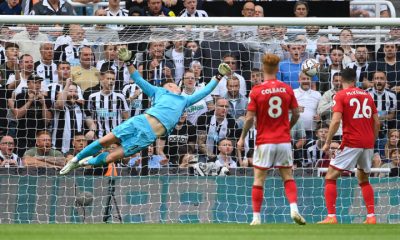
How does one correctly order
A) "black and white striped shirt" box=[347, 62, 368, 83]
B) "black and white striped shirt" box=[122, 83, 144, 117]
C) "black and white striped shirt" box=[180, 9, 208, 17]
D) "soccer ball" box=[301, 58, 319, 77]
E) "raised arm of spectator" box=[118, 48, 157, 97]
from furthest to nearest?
"black and white striped shirt" box=[180, 9, 208, 17]
"black and white striped shirt" box=[347, 62, 368, 83]
"black and white striped shirt" box=[122, 83, 144, 117]
"soccer ball" box=[301, 58, 319, 77]
"raised arm of spectator" box=[118, 48, 157, 97]

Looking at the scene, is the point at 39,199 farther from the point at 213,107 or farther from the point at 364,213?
the point at 364,213

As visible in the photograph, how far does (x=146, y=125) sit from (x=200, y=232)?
3684 millimetres

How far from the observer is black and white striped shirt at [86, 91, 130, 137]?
56.5ft

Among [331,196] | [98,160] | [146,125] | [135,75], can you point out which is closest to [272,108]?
[331,196]

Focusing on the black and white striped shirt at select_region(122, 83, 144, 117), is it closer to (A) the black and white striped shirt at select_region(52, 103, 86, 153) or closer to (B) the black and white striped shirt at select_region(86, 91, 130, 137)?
(B) the black and white striped shirt at select_region(86, 91, 130, 137)

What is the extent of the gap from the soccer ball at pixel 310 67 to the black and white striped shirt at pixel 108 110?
2.76m

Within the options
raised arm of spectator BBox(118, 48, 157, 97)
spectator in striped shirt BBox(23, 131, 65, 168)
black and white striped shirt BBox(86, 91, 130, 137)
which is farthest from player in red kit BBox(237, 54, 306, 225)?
spectator in striped shirt BBox(23, 131, 65, 168)

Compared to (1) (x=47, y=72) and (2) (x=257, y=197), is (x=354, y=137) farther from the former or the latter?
(1) (x=47, y=72)

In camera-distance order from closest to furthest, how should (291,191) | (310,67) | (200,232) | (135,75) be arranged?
1. (200,232)
2. (291,191)
3. (135,75)
4. (310,67)

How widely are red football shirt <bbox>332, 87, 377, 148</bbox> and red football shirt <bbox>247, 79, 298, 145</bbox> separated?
1.18m

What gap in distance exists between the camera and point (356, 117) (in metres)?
15.2

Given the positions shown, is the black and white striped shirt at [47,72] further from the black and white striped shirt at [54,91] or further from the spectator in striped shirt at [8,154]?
the spectator in striped shirt at [8,154]

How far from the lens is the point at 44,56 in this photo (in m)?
17.5

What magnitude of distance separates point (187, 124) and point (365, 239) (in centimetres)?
614
